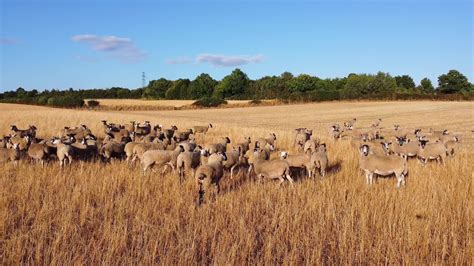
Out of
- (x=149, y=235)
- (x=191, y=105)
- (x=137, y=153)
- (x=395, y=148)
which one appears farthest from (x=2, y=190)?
(x=191, y=105)

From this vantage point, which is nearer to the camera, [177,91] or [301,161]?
[301,161]

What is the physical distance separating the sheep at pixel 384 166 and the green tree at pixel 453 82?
13274 centimetres

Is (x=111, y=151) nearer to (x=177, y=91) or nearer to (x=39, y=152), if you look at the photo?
(x=39, y=152)

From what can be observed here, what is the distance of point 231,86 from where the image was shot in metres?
136

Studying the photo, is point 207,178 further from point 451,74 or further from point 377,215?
point 451,74

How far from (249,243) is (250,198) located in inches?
109

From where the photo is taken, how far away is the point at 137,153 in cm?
1448

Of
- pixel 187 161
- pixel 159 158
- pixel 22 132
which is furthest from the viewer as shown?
pixel 22 132

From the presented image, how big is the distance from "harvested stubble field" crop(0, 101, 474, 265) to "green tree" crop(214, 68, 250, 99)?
4913 inches

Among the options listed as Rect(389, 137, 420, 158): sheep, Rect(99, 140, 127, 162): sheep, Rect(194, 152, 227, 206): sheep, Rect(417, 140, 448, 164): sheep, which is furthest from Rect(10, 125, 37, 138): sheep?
Rect(417, 140, 448, 164): sheep

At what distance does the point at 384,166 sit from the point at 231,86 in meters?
125

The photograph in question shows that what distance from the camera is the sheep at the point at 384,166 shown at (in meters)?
11.5

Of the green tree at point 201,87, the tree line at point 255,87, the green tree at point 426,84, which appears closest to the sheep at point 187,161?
the tree line at point 255,87

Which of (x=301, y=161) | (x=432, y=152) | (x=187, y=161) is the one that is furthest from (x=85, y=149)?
(x=432, y=152)
